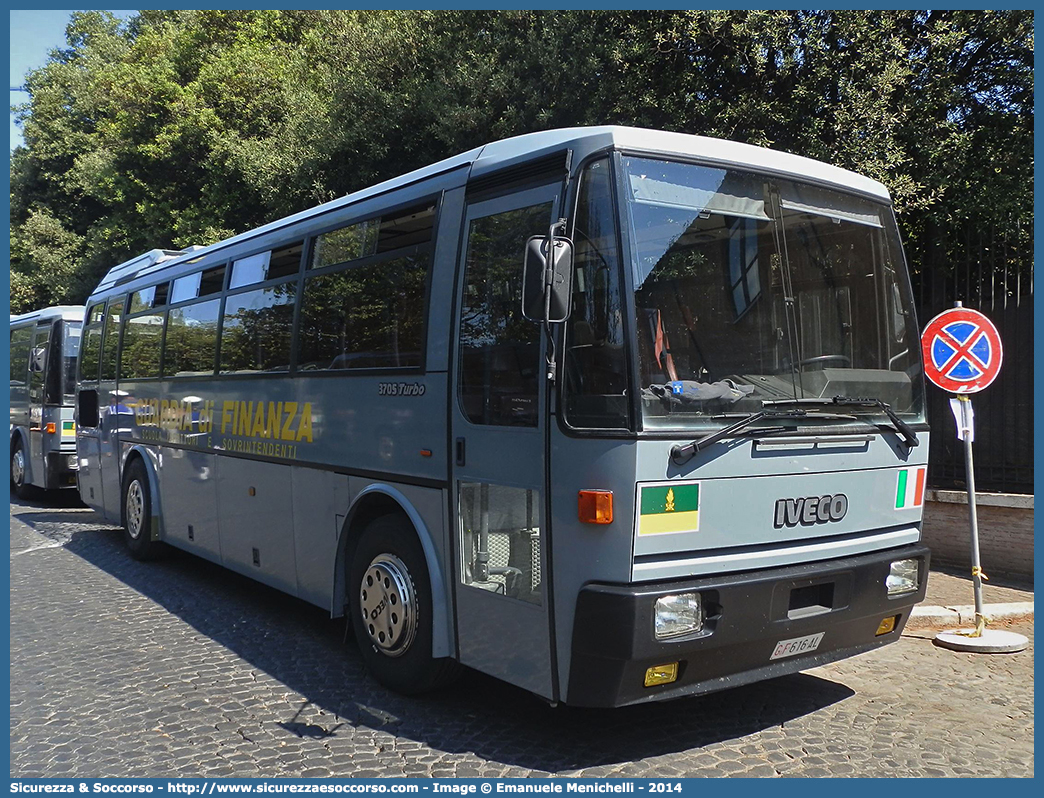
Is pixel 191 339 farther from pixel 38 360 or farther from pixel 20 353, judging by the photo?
pixel 20 353

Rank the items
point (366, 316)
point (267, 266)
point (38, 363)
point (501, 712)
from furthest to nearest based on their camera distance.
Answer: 1. point (38, 363)
2. point (267, 266)
3. point (366, 316)
4. point (501, 712)

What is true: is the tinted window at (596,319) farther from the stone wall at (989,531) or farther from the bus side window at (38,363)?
the bus side window at (38,363)

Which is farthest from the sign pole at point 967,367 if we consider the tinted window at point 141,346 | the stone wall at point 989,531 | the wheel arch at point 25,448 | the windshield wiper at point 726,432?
the wheel arch at point 25,448

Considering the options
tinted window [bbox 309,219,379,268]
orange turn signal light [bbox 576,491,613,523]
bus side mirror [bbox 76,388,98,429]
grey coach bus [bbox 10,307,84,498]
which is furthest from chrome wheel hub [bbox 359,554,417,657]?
grey coach bus [bbox 10,307,84,498]

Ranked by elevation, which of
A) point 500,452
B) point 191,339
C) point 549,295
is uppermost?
point 191,339

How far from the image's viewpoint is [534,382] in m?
4.84

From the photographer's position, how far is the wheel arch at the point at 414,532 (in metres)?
5.41

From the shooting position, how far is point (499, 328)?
5203 mm

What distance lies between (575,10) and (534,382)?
8.46 m

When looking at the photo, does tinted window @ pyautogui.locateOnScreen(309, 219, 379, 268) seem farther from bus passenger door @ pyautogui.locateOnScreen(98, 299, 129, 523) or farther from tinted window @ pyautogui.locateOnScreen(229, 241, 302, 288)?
bus passenger door @ pyautogui.locateOnScreen(98, 299, 129, 523)

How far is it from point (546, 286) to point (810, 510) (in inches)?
72.2

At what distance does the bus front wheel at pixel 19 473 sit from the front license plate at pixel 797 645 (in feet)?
48.7

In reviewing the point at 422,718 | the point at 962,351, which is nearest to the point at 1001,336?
the point at 962,351

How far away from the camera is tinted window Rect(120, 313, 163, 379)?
1012cm
